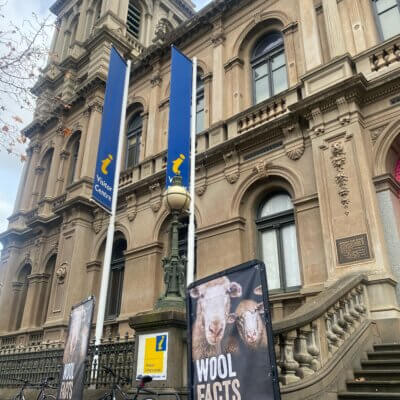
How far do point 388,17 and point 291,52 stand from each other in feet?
9.41

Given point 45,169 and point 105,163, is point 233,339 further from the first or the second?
point 45,169

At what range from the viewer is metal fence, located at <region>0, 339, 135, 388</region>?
7.33m

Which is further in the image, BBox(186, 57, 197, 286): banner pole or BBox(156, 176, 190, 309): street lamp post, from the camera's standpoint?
BBox(186, 57, 197, 286): banner pole

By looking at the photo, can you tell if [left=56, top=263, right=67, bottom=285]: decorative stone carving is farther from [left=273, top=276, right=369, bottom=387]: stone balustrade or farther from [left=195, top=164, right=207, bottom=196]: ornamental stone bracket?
[left=273, top=276, right=369, bottom=387]: stone balustrade

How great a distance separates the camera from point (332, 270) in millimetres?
8766

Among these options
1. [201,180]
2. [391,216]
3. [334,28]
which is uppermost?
[334,28]

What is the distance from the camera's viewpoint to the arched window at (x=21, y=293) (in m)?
19.2

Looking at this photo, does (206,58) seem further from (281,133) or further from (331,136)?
(331,136)

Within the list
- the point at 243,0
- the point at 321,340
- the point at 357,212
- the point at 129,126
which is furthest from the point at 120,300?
the point at 243,0

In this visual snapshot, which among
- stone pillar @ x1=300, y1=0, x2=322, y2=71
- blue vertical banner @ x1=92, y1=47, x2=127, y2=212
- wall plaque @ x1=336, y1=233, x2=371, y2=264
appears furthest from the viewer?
blue vertical banner @ x1=92, y1=47, x2=127, y2=212

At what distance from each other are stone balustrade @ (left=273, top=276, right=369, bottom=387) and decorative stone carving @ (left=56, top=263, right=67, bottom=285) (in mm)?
12062

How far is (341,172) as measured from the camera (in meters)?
9.52

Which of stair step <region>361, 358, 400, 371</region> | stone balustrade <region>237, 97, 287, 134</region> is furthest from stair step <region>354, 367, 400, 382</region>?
stone balustrade <region>237, 97, 287, 134</region>

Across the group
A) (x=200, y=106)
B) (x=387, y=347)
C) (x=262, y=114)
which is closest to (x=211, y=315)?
(x=387, y=347)
